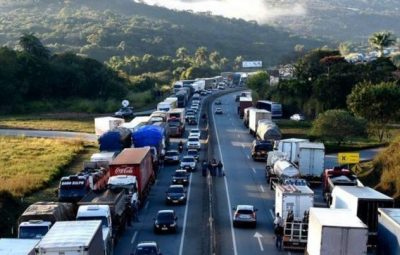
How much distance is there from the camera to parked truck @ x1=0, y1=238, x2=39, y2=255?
2066 centimetres

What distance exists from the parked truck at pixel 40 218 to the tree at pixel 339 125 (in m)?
35.5

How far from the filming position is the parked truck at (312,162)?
1784 inches

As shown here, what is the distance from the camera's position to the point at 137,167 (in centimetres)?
3772

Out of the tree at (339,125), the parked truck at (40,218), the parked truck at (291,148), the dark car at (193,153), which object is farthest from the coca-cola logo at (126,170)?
the tree at (339,125)

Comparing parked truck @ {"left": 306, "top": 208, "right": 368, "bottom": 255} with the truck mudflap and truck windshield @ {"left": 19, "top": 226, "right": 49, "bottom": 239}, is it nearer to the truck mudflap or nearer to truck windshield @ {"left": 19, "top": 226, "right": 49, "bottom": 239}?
the truck mudflap

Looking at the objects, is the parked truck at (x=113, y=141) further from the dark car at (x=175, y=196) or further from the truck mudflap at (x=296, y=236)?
the truck mudflap at (x=296, y=236)

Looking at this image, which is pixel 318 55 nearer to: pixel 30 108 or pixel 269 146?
pixel 30 108

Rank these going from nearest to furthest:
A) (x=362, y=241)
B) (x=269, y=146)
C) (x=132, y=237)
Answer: (x=362, y=241), (x=132, y=237), (x=269, y=146)

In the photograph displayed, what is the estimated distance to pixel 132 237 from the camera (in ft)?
105

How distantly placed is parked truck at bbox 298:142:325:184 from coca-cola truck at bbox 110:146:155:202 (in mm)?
11512

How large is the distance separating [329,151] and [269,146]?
805 centimetres

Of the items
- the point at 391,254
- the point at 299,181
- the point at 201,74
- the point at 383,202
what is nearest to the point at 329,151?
the point at 299,181

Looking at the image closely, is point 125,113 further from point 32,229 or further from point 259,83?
point 32,229

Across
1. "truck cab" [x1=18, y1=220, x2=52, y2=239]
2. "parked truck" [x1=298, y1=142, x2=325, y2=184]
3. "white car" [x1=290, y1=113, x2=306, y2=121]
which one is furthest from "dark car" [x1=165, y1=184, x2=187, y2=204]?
"white car" [x1=290, y1=113, x2=306, y2=121]
